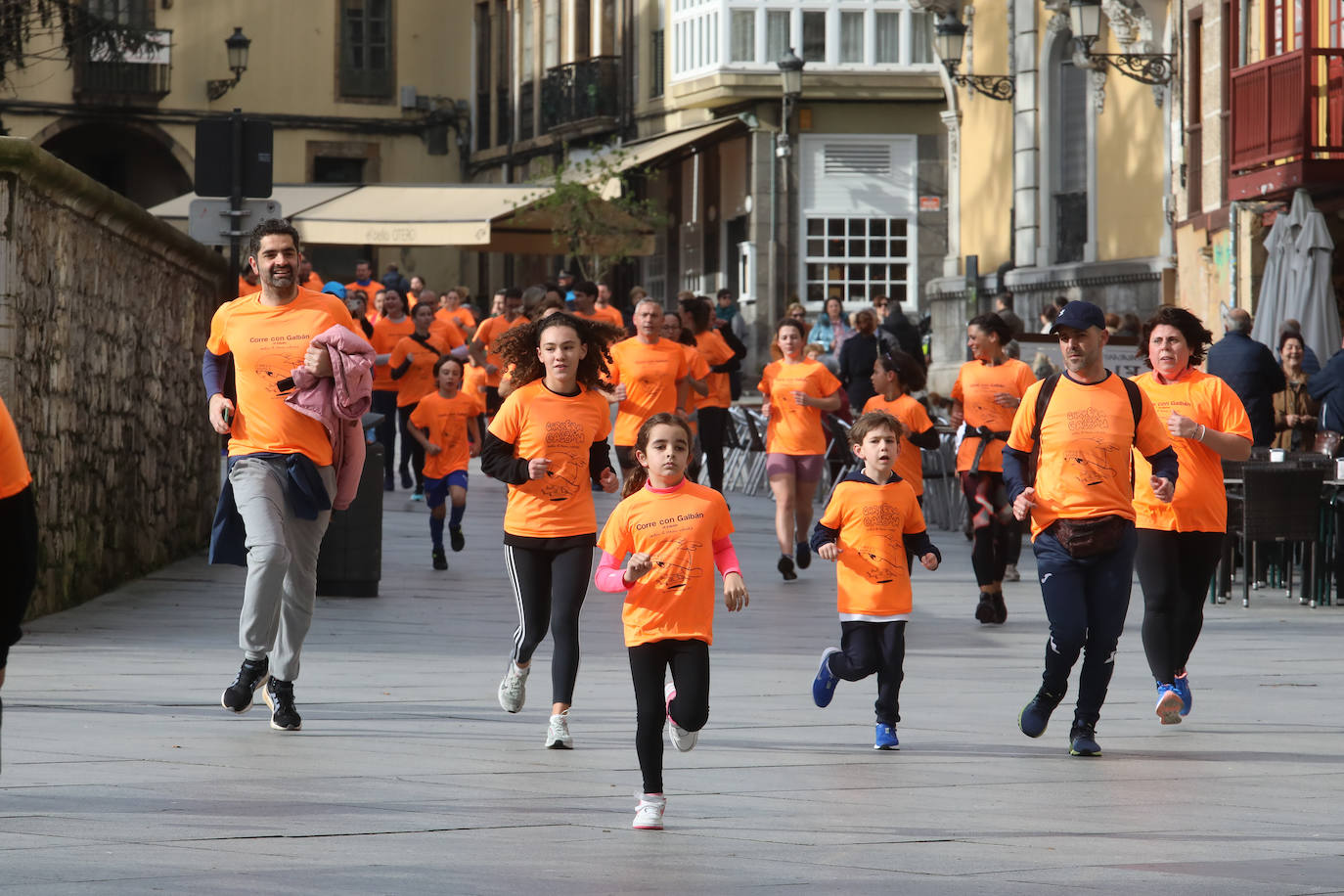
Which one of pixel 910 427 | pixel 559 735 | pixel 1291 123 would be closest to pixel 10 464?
pixel 559 735

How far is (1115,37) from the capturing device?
2855cm

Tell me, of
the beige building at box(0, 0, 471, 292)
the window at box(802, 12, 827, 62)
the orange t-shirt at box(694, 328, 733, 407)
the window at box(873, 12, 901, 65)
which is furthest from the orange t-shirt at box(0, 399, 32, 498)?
the beige building at box(0, 0, 471, 292)

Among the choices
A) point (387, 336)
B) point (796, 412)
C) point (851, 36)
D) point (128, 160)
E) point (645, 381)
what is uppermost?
point (851, 36)

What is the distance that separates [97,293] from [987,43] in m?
21.2

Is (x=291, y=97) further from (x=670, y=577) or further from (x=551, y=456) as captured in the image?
(x=670, y=577)

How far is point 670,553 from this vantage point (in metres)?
7.46

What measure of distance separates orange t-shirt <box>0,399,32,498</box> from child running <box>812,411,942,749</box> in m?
4.26

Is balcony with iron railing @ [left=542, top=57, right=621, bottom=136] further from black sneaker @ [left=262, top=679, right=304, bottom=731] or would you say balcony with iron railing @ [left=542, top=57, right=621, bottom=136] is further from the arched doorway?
black sneaker @ [left=262, top=679, right=304, bottom=731]

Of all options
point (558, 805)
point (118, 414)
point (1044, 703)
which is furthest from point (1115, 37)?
point (558, 805)

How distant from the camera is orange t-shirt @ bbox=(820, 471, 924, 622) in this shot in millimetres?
9172

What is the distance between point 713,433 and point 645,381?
116 inches

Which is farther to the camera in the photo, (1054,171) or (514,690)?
(1054,171)

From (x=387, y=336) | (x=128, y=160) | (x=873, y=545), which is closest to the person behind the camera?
(x=873, y=545)

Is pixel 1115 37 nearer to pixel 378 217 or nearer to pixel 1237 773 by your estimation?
pixel 378 217
